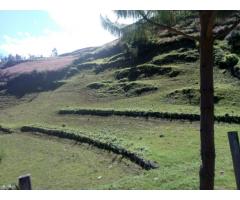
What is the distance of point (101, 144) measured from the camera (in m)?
31.9

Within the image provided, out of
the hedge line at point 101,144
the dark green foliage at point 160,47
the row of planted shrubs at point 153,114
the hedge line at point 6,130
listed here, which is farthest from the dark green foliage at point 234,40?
the hedge line at point 6,130

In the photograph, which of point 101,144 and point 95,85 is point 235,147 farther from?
point 95,85

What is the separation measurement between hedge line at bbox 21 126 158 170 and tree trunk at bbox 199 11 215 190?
1247cm

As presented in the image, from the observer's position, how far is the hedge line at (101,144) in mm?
24511

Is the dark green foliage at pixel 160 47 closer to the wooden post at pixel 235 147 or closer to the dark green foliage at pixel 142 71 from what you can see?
the dark green foliage at pixel 142 71

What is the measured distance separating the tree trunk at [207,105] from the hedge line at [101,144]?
1247cm

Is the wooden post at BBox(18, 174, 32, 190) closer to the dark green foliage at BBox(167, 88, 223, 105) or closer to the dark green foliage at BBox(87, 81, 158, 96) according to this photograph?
the dark green foliage at BBox(167, 88, 223, 105)

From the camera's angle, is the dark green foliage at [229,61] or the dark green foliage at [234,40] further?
the dark green foliage at [234,40]

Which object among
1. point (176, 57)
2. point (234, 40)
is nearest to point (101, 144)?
point (176, 57)

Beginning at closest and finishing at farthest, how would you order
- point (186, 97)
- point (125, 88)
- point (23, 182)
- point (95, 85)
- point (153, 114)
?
1. point (23, 182)
2. point (153, 114)
3. point (186, 97)
4. point (125, 88)
5. point (95, 85)

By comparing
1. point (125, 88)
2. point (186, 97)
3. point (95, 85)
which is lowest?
point (186, 97)

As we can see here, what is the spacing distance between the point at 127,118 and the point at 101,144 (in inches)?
328

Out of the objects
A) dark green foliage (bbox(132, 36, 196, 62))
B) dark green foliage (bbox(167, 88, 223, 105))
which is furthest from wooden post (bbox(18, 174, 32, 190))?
dark green foliage (bbox(132, 36, 196, 62))
